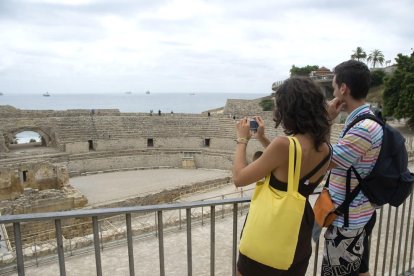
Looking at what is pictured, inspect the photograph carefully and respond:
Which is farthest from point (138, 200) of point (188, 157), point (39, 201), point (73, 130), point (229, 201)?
point (73, 130)

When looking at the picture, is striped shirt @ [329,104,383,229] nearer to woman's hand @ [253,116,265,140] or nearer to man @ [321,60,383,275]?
man @ [321,60,383,275]

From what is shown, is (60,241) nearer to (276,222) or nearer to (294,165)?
(276,222)

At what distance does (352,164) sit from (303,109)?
597 millimetres

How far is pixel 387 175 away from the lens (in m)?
2.04

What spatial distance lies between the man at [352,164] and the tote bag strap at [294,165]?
0.47 meters

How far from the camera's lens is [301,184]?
1665 millimetres

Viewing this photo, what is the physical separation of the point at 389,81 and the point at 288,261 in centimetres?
2391

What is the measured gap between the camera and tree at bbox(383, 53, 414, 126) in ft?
64.5

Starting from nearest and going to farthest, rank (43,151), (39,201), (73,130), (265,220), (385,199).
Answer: (265,220) < (385,199) < (39,201) < (43,151) < (73,130)

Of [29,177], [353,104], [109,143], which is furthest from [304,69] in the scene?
[353,104]

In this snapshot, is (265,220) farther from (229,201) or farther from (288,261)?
(229,201)

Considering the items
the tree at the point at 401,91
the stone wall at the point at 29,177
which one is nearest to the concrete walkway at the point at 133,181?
the stone wall at the point at 29,177

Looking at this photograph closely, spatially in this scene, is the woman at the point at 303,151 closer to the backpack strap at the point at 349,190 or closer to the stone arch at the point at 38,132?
the backpack strap at the point at 349,190

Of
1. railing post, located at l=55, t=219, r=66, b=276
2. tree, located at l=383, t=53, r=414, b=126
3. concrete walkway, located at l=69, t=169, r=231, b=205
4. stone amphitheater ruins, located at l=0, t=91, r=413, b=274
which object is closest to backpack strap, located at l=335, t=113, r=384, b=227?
railing post, located at l=55, t=219, r=66, b=276
